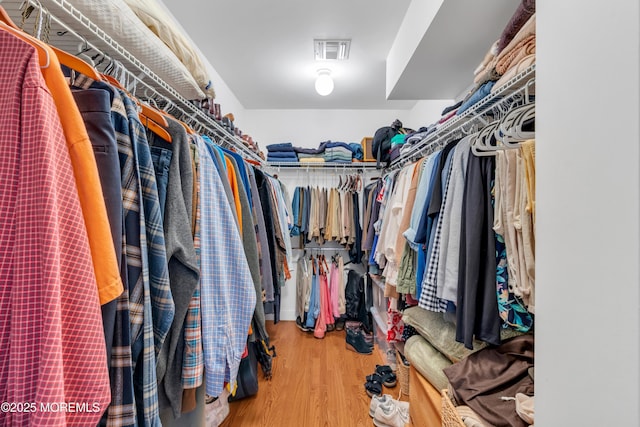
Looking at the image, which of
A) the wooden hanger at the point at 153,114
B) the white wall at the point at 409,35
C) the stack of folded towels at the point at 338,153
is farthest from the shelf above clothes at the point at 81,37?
the stack of folded towels at the point at 338,153

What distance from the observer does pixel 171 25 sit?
986 millimetres

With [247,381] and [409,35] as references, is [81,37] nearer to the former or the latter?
[409,35]

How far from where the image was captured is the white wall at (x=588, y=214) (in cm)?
33

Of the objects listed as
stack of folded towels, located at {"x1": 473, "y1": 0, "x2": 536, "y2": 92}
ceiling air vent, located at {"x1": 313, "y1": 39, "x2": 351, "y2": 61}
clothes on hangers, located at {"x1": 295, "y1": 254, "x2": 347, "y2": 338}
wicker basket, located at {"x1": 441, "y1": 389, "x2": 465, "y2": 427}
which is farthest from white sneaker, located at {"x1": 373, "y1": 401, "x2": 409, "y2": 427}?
ceiling air vent, located at {"x1": 313, "y1": 39, "x2": 351, "y2": 61}

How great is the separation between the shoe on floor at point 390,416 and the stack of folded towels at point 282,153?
2.34 m

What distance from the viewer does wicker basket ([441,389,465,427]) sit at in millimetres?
821

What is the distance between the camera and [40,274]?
0.38m

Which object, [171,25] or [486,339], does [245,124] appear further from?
[486,339]

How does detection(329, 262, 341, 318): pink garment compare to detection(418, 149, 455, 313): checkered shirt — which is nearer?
detection(418, 149, 455, 313): checkered shirt

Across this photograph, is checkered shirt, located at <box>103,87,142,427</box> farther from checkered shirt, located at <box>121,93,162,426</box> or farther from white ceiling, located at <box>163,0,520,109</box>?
white ceiling, located at <box>163,0,520,109</box>

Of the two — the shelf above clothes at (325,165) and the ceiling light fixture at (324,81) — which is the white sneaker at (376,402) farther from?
the ceiling light fixture at (324,81)

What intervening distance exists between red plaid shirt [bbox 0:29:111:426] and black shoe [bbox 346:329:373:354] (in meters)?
2.31

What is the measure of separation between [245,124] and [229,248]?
8.86ft

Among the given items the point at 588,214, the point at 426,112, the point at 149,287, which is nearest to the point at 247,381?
the point at 149,287
